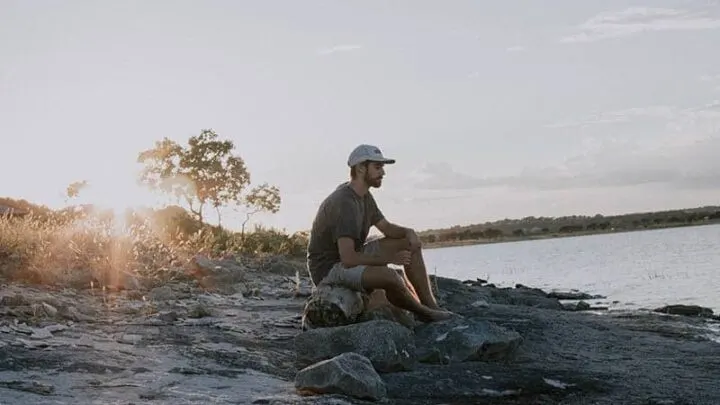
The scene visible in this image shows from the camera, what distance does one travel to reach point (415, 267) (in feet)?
30.8

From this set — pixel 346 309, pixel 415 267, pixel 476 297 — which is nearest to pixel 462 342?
pixel 415 267

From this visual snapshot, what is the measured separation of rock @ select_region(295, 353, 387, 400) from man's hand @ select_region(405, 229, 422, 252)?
274 cm


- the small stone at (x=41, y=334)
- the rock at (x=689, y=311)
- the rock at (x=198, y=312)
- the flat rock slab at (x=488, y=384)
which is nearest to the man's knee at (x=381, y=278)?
the flat rock slab at (x=488, y=384)

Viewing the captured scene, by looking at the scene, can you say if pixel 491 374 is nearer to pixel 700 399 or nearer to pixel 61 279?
pixel 700 399

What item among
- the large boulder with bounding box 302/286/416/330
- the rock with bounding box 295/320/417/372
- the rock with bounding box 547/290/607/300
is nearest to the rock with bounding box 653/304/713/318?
the rock with bounding box 547/290/607/300

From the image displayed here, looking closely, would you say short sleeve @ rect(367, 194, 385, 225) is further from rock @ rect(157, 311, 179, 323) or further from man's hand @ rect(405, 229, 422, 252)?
rock @ rect(157, 311, 179, 323)

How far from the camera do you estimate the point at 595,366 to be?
30.2 feet

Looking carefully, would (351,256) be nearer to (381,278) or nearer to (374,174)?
(381,278)

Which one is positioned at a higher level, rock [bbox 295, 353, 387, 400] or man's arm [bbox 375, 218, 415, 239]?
man's arm [bbox 375, 218, 415, 239]

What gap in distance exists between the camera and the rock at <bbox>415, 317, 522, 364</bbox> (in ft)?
27.5

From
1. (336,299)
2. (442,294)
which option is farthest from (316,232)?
(442,294)

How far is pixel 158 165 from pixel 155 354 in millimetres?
37356

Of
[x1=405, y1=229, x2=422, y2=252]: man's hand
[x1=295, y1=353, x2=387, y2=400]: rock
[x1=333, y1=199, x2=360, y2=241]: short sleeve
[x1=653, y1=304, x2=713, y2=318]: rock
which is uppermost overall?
Answer: [x1=333, y1=199, x2=360, y2=241]: short sleeve

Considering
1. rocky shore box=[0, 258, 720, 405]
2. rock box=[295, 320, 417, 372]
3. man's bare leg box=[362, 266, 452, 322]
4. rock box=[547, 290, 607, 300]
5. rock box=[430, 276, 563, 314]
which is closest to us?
rocky shore box=[0, 258, 720, 405]
